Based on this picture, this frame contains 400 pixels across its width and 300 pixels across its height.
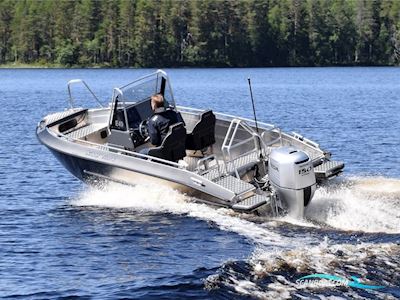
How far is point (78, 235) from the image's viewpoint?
14289 millimetres

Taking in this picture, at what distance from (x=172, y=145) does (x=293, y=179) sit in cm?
274

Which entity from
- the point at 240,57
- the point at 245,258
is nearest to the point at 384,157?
the point at 245,258

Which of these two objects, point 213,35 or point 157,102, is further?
point 213,35

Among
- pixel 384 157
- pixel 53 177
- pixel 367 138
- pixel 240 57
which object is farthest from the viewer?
pixel 240 57

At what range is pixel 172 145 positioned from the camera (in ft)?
51.3

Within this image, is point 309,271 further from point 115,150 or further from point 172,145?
point 115,150

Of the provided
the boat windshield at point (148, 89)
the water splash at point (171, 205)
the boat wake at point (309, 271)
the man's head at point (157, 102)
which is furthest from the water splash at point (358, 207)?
the boat windshield at point (148, 89)

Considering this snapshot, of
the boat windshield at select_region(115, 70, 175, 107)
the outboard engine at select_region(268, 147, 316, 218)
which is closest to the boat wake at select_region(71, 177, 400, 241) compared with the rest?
the outboard engine at select_region(268, 147, 316, 218)

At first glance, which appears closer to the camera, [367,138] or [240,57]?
[367,138]

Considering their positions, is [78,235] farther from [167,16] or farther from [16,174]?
[167,16]

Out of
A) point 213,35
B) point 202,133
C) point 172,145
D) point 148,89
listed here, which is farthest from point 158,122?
point 213,35

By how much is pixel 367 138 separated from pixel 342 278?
65.5 feet

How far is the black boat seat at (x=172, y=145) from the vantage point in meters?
15.6

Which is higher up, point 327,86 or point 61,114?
point 61,114
